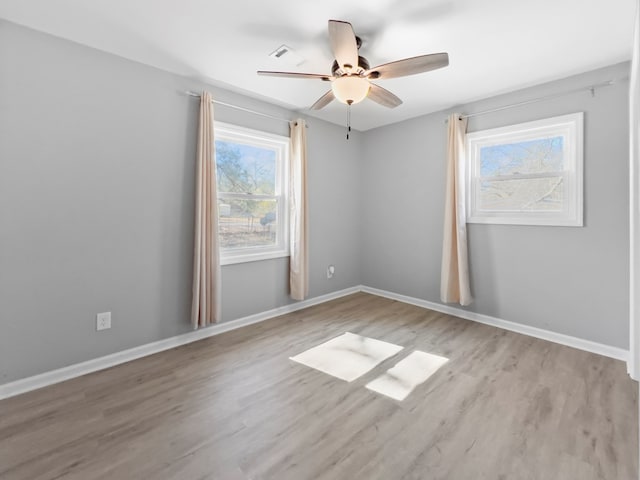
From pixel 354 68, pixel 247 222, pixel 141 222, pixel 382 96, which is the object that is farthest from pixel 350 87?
pixel 141 222

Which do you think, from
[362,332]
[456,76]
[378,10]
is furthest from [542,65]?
[362,332]

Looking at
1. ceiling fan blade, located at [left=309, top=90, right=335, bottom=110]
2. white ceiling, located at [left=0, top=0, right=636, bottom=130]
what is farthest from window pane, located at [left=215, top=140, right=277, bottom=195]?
ceiling fan blade, located at [left=309, top=90, right=335, bottom=110]

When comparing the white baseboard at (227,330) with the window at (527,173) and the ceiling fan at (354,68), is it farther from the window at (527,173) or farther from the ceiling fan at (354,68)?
the ceiling fan at (354,68)

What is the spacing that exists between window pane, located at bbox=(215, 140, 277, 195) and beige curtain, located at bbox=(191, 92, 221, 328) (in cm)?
36

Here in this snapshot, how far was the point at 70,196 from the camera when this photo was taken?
225cm

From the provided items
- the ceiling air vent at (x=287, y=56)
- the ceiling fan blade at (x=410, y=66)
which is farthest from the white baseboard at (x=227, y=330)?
the ceiling fan blade at (x=410, y=66)

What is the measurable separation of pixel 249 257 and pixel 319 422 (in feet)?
6.47

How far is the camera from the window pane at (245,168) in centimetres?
325

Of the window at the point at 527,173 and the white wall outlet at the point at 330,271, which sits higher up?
the window at the point at 527,173

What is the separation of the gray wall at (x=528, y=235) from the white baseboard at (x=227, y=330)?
71 millimetres

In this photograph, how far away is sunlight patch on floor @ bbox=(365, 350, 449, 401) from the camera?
7.02 feet

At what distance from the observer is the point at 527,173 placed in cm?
312

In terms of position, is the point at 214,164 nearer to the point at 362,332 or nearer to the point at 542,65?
the point at 362,332

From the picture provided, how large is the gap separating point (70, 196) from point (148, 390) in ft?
5.04
